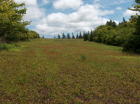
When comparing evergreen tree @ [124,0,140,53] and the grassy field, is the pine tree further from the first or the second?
the grassy field

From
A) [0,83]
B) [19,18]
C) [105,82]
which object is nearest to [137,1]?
[19,18]

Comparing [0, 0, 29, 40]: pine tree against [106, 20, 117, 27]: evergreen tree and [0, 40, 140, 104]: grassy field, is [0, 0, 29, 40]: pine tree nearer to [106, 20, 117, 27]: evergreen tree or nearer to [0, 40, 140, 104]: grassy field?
[0, 40, 140, 104]: grassy field

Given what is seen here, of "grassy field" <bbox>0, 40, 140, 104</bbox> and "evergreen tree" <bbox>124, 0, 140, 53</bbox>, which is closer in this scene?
"grassy field" <bbox>0, 40, 140, 104</bbox>

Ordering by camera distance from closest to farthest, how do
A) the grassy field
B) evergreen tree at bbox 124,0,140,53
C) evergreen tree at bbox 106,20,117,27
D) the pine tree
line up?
1. the grassy field
2. evergreen tree at bbox 124,0,140,53
3. the pine tree
4. evergreen tree at bbox 106,20,117,27

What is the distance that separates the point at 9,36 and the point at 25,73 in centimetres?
3703

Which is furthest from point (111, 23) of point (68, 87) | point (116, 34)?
point (68, 87)

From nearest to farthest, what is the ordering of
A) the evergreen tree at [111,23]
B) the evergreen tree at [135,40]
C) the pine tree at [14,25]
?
the evergreen tree at [135,40] < the pine tree at [14,25] < the evergreen tree at [111,23]

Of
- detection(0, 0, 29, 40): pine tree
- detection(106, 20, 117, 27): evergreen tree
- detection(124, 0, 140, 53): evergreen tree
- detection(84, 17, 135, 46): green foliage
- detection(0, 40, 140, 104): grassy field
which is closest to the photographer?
detection(0, 40, 140, 104): grassy field

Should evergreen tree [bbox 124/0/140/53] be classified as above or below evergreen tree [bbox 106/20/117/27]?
below

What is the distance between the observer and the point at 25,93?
1119 centimetres

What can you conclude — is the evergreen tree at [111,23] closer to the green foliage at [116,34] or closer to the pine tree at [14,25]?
the green foliage at [116,34]

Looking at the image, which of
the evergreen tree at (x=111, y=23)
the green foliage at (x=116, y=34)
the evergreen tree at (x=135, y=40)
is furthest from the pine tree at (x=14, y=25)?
the evergreen tree at (x=111, y=23)

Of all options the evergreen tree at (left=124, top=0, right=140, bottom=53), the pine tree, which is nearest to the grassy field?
the evergreen tree at (left=124, top=0, right=140, bottom=53)

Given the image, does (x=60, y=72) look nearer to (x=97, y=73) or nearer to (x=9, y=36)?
(x=97, y=73)
